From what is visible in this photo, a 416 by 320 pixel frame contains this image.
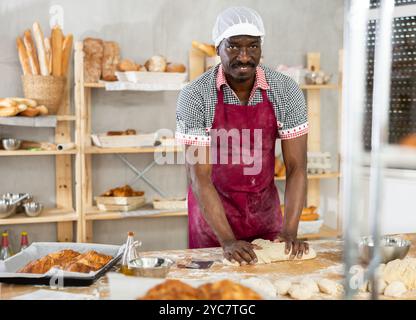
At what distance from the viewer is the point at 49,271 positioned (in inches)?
64.4

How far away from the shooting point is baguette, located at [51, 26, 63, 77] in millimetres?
3549

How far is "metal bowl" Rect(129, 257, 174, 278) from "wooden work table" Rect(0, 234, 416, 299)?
53mm

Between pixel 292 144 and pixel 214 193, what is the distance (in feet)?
1.34

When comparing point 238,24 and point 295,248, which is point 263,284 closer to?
point 295,248

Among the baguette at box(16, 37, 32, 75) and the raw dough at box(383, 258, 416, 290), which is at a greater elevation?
the baguette at box(16, 37, 32, 75)

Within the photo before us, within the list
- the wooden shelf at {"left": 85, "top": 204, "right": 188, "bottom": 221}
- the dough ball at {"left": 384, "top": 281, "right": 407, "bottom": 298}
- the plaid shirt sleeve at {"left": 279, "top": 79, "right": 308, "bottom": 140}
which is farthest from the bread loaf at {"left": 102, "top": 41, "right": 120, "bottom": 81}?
the dough ball at {"left": 384, "top": 281, "right": 407, "bottom": 298}

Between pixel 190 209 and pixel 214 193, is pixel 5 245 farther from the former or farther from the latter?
pixel 214 193

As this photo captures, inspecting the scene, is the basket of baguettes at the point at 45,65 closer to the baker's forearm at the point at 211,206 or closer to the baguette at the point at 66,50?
the baguette at the point at 66,50

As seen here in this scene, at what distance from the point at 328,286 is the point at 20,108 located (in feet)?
7.99

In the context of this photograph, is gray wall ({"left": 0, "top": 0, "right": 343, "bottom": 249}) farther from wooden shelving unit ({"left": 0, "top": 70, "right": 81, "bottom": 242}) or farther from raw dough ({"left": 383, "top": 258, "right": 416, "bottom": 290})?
raw dough ({"left": 383, "top": 258, "right": 416, "bottom": 290})

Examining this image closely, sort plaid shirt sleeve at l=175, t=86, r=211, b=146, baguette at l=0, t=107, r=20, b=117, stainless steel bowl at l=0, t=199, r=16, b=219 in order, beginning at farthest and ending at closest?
stainless steel bowl at l=0, t=199, r=16, b=219 → baguette at l=0, t=107, r=20, b=117 → plaid shirt sleeve at l=175, t=86, r=211, b=146

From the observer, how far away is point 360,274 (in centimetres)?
94

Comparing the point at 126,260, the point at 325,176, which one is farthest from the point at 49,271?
the point at 325,176
